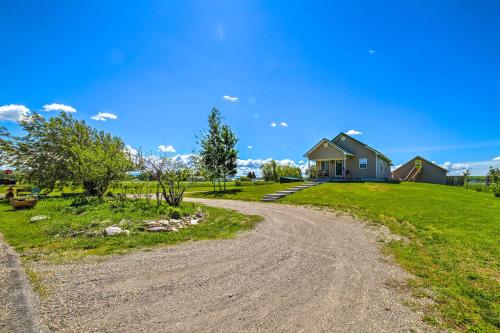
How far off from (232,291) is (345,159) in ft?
91.0

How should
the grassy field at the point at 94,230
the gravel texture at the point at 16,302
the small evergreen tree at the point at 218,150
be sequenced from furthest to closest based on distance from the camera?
1. the small evergreen tree at the point at 218,150
2. the grassy field at the point at 94,230
3. the gravel texture at the point at 16,302

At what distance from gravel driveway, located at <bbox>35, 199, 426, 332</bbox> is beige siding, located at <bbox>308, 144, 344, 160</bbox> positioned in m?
23.8

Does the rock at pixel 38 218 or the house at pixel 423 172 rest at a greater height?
the house at pixel 423 172

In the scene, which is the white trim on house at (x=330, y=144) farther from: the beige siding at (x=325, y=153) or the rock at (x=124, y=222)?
the rock at (x=124, y=222)

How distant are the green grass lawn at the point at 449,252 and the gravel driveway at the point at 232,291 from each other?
593mm

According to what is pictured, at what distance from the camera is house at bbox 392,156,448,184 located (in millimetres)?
36625

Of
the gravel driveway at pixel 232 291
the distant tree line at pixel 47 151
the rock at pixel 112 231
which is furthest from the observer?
the distant tree line at pixel 47 151

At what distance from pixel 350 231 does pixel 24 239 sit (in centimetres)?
1076

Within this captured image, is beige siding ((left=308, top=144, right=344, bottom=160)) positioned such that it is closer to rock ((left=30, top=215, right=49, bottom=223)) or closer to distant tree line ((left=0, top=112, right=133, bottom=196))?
distant tree line ((left=0, top=112, right=133, bottom=196))

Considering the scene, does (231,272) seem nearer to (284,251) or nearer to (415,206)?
(284,251)

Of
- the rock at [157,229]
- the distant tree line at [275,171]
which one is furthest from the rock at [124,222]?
the distant tree line at [275,171]

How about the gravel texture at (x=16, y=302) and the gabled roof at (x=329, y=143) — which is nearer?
the gravel texture at (x=16, y=302)

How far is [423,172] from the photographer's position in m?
38.1

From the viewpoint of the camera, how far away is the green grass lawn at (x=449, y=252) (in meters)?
3.88
